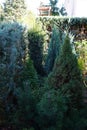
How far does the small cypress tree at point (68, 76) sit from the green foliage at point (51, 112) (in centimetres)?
83

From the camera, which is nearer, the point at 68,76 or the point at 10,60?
the point at 68,76

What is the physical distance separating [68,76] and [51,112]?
132cm

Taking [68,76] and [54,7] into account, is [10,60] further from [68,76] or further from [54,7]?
[54,7]

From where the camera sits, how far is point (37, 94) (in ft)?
16.1

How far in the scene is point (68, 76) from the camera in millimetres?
5277

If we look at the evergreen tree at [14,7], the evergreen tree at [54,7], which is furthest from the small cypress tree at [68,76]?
the evergreen tree at [54,7]

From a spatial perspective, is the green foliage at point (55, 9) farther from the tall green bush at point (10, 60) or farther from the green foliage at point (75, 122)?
the green foliage at point (75, 122)

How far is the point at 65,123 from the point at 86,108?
2.35 feet

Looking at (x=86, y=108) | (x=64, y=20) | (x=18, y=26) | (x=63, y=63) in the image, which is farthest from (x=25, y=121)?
Result: (x=64, y=20)

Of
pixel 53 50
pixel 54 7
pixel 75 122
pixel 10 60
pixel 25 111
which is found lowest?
pixel 75 122

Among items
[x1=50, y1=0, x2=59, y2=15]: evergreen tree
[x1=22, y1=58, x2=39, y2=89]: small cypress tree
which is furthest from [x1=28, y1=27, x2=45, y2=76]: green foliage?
[x1=50, y1=0, x2=59, y2=15]: evergreen tree

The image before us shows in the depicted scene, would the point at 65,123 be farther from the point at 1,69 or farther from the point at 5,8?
the point at 5,8

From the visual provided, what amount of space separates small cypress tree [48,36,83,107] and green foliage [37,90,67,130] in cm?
83

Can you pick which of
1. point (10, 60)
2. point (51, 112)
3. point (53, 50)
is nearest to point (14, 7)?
point (53, 50)
